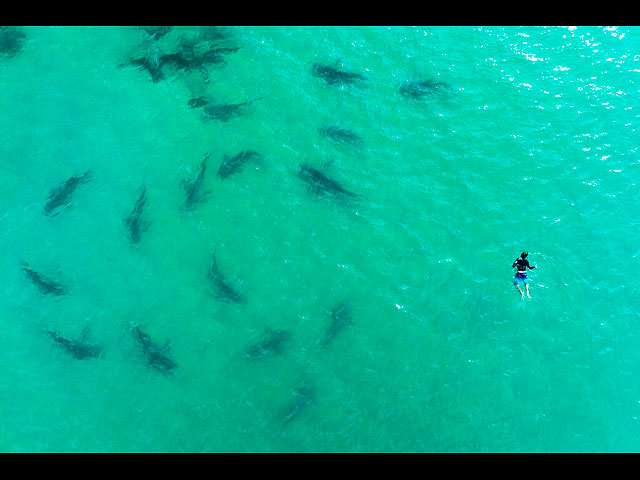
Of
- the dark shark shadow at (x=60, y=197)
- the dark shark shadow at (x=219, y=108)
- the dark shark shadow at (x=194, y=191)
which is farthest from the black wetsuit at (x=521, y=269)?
the dark shark shadow at (x=60, y=197)

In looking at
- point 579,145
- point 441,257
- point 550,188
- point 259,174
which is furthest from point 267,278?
point 579,145

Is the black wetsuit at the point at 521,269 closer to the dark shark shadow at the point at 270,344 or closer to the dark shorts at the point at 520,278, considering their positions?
the dark shorts at the point at 520,278

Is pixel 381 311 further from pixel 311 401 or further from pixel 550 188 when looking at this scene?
pixel 550 188

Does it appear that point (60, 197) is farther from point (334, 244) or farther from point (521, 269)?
point (521, 269)

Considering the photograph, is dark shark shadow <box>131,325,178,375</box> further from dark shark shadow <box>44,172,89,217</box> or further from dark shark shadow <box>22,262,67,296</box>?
dark shark shadow <box>44,172,89,217</box>

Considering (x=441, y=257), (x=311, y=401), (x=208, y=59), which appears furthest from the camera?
(x=208, y=59)

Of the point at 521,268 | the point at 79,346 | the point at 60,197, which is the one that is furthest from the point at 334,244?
the point at 60,197
